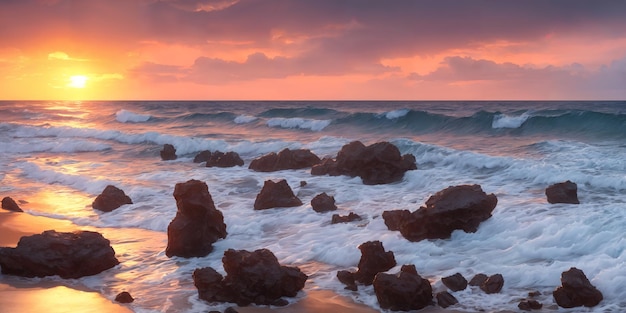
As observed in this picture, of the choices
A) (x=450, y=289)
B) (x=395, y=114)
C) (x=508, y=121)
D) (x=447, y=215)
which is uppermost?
(x=395, y=114)

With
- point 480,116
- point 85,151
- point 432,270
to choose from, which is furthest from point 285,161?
point 480,116

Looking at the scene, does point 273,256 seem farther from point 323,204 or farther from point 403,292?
point 323,204

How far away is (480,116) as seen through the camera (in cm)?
4303

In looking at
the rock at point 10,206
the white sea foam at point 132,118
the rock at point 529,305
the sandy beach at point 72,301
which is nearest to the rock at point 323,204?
the sandy beach at point 72,301

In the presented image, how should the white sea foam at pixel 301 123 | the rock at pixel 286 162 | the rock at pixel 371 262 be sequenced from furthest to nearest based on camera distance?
the white sea foam at pixel 301 123
the rock at pixel 286 162
the rock at pixel 371 262

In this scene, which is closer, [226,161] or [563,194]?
[563,194]

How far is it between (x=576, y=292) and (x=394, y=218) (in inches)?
201

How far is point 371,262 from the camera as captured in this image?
1062 cm

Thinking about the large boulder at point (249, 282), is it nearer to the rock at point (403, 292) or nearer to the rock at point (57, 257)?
the rock at point (403, 292)

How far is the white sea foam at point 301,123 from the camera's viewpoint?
5129 cm

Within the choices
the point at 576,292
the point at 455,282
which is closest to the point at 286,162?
the point at 455,282

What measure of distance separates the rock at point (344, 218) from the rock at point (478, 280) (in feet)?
16.6

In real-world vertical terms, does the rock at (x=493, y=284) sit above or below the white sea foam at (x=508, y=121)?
below

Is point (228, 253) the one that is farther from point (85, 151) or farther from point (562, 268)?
point (85, 151)
